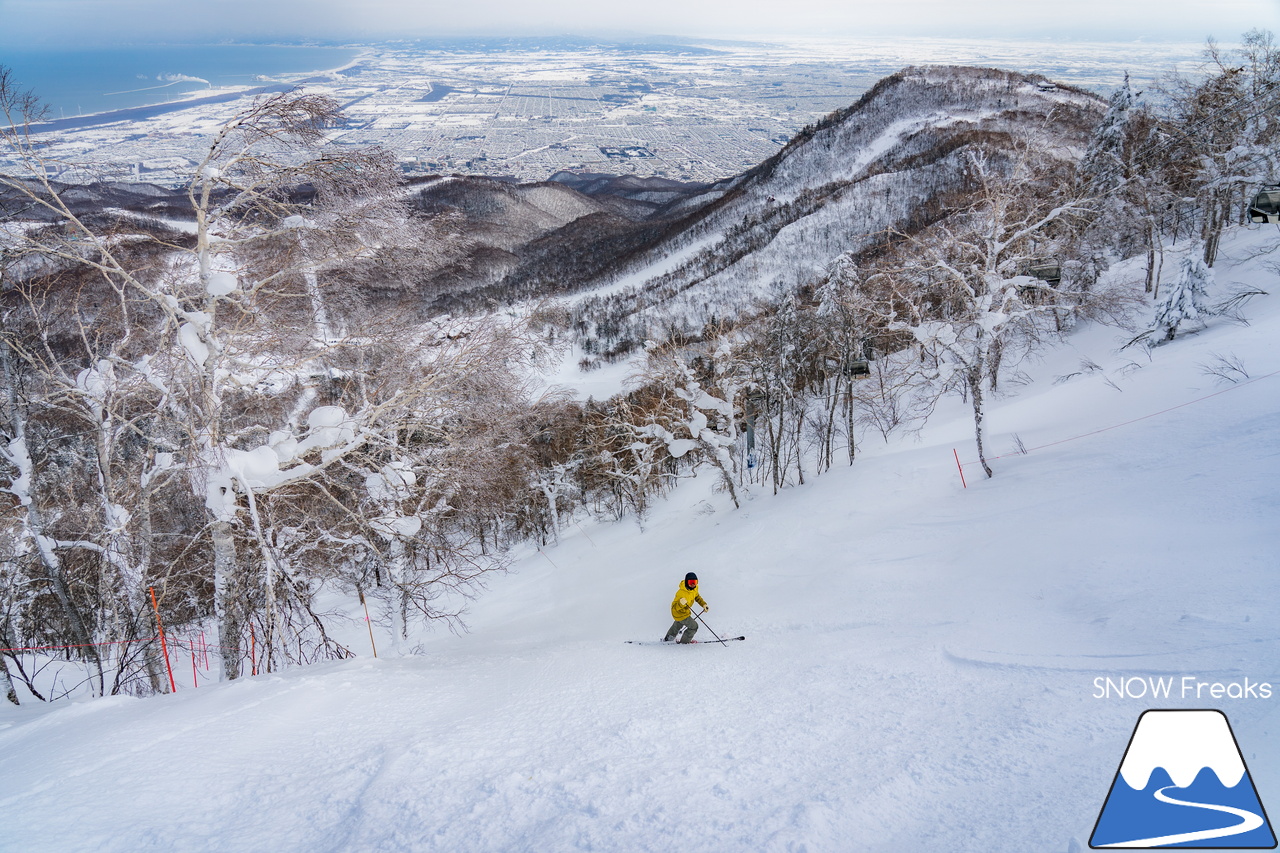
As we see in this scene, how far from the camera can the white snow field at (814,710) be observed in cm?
409

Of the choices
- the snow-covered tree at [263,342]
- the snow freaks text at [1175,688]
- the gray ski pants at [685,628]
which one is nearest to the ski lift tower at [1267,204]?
the snow freaks text at [1175,688]

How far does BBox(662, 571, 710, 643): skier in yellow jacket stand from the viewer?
29.5ft

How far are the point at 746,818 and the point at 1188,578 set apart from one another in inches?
253

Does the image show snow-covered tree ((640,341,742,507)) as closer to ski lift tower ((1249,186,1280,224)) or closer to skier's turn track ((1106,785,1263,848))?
ski lift tower ((1249,186,1280,224))

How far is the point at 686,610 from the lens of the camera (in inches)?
354

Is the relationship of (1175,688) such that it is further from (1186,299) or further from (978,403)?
(1186,299)

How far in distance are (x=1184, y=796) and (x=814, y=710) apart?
2.74 meters

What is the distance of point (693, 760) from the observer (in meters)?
4.98

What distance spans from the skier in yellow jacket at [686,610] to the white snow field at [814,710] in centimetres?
29

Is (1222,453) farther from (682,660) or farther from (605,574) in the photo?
(605,574)

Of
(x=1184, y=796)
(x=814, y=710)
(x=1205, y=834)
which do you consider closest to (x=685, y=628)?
(x=814, y=710)

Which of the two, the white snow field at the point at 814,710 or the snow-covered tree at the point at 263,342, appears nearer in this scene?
the white snow field at the point at 814,710

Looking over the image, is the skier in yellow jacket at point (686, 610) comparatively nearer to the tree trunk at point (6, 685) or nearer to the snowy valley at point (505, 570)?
the snowy valley at point (505, 570)

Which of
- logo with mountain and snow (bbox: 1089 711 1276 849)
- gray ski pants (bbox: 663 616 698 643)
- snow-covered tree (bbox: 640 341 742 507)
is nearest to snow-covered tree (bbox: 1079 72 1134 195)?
snow-covered tree (bbox: 640 341 742 507)
